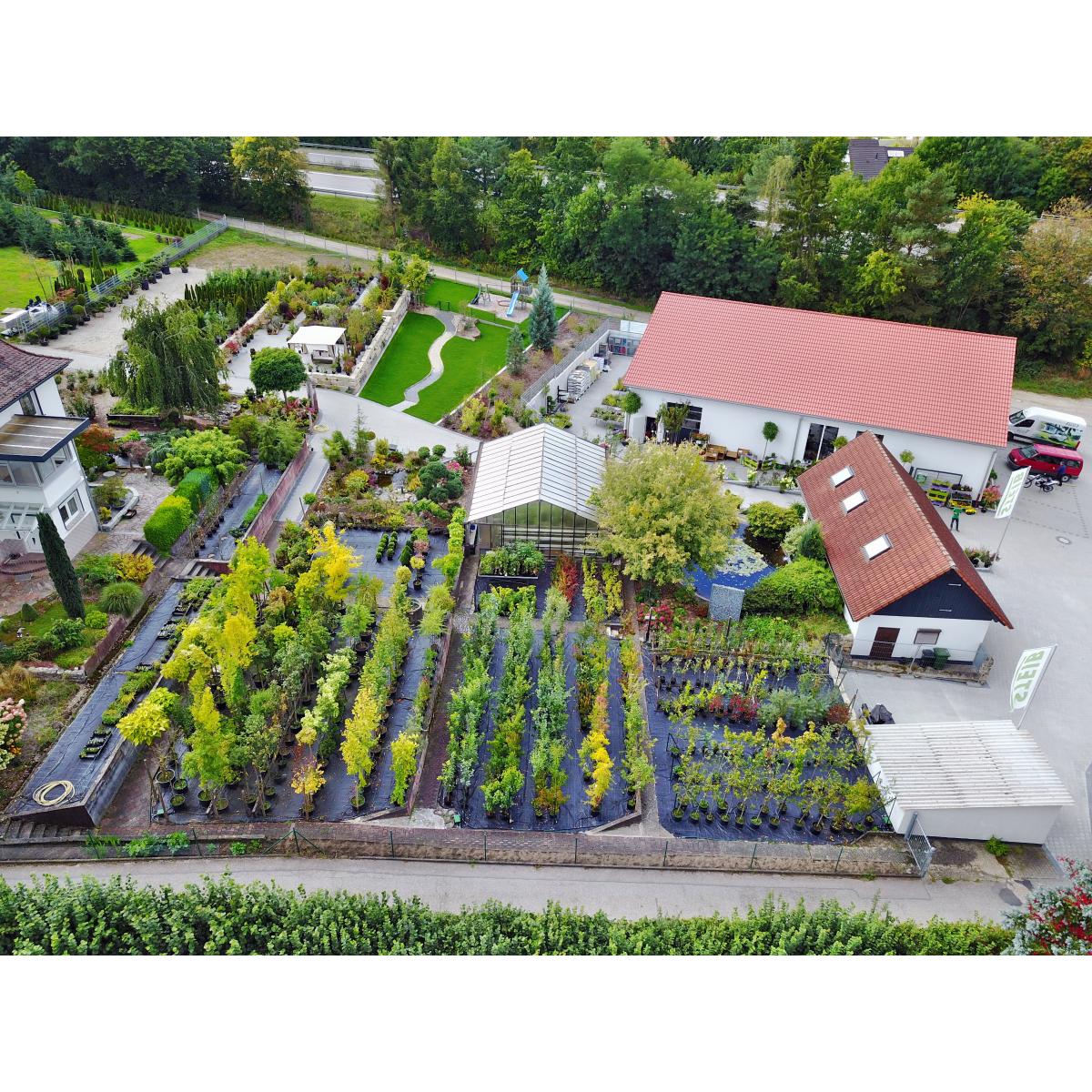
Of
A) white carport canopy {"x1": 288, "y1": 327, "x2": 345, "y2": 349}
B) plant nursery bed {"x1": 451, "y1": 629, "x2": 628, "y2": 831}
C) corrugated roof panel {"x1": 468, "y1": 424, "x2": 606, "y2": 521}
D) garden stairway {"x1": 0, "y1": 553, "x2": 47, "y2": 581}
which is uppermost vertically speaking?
white carport canopy {"x1": 288, "y1": 327, "x2": 345, "y2": 349}

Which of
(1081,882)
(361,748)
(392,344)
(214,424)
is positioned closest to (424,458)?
(214,424)

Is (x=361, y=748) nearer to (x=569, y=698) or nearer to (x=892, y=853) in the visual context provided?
(x=569, y=698)

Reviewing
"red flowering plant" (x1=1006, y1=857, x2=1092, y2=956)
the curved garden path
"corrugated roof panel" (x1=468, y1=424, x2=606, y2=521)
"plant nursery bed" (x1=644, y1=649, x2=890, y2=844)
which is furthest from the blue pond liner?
the curved garden path

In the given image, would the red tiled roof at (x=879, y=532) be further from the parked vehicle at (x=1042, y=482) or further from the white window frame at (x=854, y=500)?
the parked vehicle at (x=1042, y=482)

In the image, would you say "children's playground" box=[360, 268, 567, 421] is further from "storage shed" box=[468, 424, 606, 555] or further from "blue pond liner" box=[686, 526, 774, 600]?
"blue pond liner" box=[686, 526, 774, 600]

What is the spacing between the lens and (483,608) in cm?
2509

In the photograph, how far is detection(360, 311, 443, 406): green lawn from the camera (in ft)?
132

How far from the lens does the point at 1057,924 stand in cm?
1680

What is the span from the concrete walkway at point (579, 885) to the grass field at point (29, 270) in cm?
3650

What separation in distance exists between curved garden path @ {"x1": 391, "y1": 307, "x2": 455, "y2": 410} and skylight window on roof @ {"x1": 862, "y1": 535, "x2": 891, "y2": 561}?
21.6m

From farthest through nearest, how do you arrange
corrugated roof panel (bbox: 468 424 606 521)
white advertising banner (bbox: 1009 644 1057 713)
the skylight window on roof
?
1. corrugated roof panel (bbox: 468 424 606 521)
2. the skylight window on roof
3. white advertising banner (bbox: 1009 644 1057 713)

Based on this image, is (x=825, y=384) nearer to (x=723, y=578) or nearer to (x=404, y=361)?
(x=723, y=578)

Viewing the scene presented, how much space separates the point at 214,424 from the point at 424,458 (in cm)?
906

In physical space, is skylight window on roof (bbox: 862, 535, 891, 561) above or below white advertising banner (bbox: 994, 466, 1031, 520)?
below
